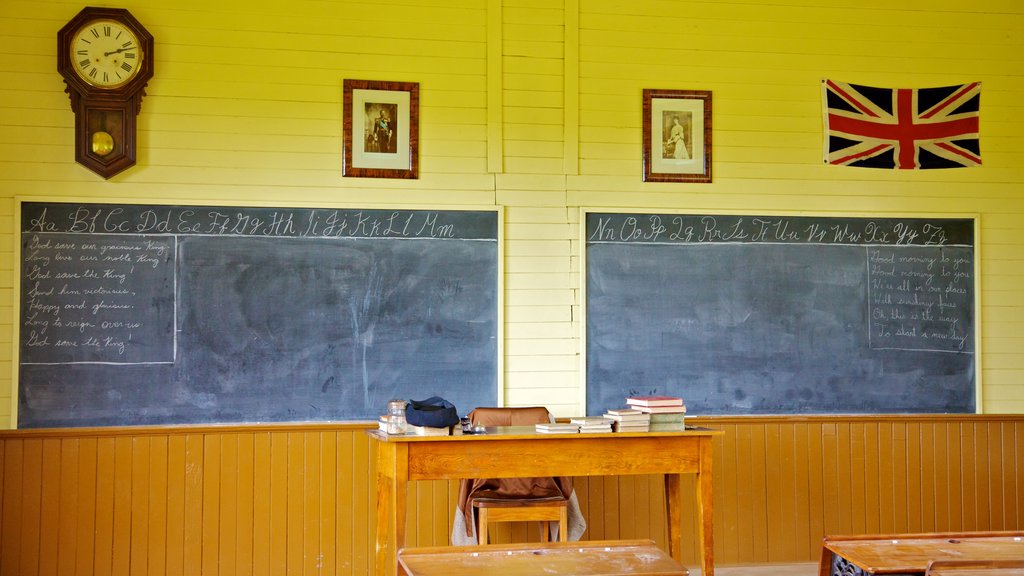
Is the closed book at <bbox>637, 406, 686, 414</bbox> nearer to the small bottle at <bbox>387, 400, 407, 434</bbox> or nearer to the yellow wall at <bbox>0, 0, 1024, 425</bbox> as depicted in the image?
the yellow wall at <bbox>0, 0, 1024, 425</bbox>

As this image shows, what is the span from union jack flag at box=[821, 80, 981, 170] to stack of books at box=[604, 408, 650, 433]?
2.04m

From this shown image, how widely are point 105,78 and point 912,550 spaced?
4.10 metres

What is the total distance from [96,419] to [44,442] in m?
0.25

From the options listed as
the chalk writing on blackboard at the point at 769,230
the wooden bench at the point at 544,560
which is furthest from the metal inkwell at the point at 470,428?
the chalk writing on blackboard at the point at 769,230

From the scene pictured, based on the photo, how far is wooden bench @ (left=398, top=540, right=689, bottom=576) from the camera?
9.86ft

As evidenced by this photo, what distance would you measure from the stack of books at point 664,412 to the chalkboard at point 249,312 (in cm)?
106

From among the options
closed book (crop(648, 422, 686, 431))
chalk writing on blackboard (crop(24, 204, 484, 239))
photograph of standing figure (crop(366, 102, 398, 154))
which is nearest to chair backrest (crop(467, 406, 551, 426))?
closed book (crop(648, 422, 686, 431))

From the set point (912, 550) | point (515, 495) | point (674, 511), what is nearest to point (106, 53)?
point (515, 495)

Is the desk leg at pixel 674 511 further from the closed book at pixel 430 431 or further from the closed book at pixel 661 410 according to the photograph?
the closed book at pixel 430 431

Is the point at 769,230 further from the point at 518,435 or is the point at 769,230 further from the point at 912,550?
the point at 912,550

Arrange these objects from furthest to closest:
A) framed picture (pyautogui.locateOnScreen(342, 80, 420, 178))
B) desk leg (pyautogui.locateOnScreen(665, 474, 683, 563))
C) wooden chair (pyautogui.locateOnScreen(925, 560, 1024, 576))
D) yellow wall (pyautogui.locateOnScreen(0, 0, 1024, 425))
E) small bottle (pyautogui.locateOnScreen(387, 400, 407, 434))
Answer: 1. framed picture (pyautogui.locateOnScreen(342, 80, 420, 178))
2. yellow wall (pyautogui.locateOnScreen(0, 0, 1024, 425))
3. desk leg (pyautogui.locateOnScreen(665, 474, 683, 563))
4. small bottle (pyautogui.locateOnScreen(387, 400, 407, 434))
5. wooden chair (pyautogui.locateOnScreen(925, 560, 1024, 576))

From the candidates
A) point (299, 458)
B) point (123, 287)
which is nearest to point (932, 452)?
point (299, 458)

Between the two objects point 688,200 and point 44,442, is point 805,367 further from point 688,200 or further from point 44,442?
point 44,442

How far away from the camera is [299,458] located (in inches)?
197
